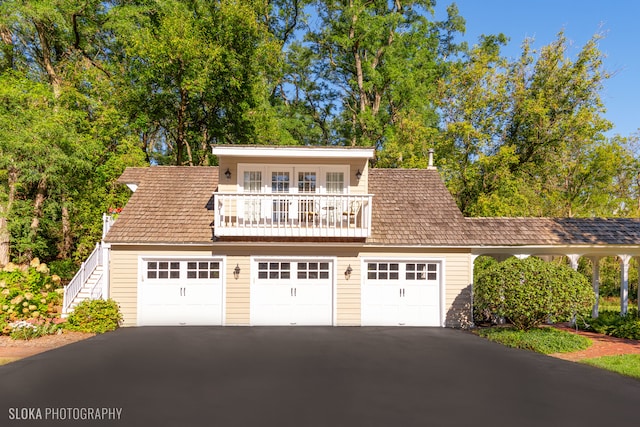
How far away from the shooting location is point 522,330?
36.1 ft

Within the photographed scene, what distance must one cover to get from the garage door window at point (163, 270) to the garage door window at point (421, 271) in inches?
290

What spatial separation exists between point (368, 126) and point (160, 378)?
22.3m

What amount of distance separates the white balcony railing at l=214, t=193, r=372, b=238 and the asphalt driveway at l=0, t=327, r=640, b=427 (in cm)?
318

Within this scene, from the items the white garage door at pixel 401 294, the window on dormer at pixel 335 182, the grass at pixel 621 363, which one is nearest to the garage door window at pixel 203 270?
the window on dormer at pixel 335 182

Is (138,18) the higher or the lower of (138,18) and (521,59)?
the higher

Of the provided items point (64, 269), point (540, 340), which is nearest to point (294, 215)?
point (540, 340)

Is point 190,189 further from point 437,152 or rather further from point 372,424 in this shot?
point 437,152

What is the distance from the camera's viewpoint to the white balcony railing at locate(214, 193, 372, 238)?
1165 cm

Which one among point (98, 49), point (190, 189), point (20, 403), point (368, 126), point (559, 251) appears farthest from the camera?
point (368, 126)

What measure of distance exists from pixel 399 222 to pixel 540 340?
5144 millimetres

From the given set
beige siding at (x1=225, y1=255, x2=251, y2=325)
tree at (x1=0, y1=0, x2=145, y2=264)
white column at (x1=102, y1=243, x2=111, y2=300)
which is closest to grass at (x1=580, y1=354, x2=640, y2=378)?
beige siding at (x1=225, y1=255, x2=251, y2=325)

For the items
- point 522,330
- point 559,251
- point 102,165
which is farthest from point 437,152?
point 102,165

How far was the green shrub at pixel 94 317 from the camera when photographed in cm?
1096

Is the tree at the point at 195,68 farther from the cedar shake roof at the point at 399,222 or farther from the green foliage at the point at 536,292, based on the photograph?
the green foliage at the point at 536,292
